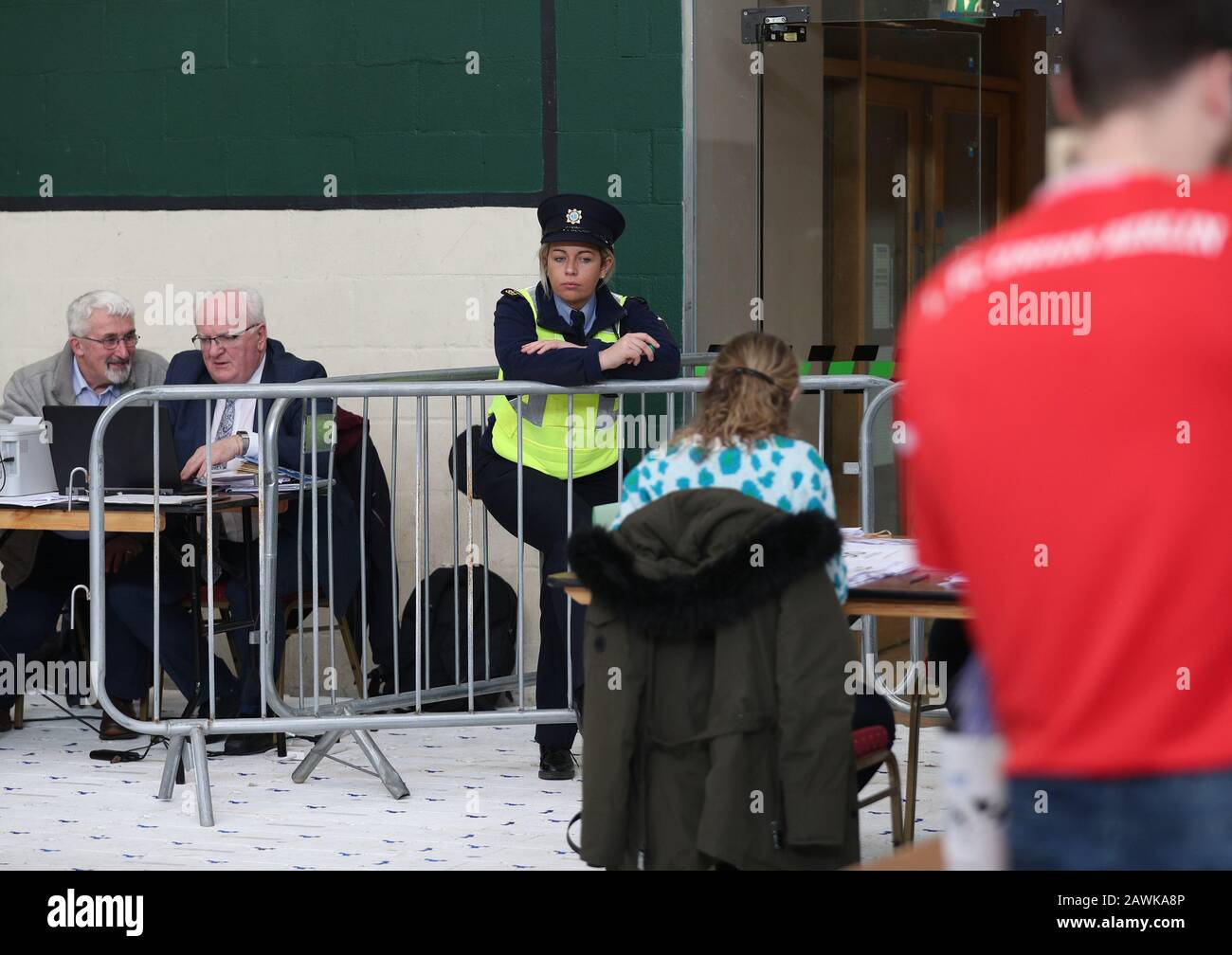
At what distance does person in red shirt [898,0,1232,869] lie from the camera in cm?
115

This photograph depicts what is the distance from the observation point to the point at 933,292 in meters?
1.22

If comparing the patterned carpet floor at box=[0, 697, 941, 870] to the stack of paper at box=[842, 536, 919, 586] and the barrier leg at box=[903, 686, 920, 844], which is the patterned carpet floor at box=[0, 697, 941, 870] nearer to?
the barrier leg at box=[903, 686, 920, 844]

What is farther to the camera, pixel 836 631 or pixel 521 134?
pixel 521 134

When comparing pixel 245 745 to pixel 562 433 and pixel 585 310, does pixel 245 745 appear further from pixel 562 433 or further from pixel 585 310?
pixel 585 310

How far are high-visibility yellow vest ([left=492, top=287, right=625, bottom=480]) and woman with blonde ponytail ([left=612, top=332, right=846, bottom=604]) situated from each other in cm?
132

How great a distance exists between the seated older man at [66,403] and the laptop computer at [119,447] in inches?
14.7

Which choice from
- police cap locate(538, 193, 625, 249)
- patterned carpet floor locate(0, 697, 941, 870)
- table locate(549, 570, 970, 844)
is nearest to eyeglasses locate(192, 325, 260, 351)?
police cap locate(538, 193, 625, 249)

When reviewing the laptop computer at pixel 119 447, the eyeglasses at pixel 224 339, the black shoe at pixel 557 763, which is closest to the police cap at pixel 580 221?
the eyeglasses at pixel 224 339

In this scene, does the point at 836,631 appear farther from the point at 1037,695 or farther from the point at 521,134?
the point at 521,134

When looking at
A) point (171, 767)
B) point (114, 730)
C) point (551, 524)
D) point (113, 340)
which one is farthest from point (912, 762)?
point (113, 340)

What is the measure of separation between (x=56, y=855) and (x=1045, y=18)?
393cm

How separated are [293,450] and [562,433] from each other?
0.88 meters

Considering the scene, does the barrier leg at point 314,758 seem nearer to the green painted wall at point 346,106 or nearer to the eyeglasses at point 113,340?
the eyeglasses at point 113,340
